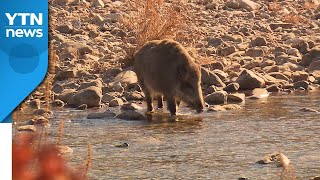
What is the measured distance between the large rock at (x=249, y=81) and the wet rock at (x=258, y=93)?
194 mm

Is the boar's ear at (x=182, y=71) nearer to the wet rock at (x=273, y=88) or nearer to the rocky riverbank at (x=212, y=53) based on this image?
the rocky riverbank at (x=212, y=53)

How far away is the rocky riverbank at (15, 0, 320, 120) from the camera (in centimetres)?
1062

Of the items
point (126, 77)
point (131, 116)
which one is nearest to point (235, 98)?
point (131, 116)

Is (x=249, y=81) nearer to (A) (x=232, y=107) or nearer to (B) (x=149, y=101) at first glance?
(A) (x=232, y=107)

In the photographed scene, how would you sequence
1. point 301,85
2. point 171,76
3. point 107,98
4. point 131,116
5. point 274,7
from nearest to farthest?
1. point 131,116
2. point 171,76
3. point 107,98
4. point 301,85
5. point 274,7

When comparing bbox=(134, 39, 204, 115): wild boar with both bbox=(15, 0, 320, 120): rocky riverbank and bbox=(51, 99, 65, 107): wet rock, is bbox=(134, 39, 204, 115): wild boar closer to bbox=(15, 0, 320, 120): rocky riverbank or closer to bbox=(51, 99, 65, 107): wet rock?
bbox=(15, 0, 320, 120): rocky riverbank

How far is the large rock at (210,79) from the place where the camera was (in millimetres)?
11414

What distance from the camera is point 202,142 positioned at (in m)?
7.54

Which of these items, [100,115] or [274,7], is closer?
[100,115]

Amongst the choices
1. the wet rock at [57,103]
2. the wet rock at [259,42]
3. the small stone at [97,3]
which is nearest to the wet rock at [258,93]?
the wet rock at [57,103]

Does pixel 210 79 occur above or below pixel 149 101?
above

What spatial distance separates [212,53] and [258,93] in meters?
2.95

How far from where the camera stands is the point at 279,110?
963 centimetres

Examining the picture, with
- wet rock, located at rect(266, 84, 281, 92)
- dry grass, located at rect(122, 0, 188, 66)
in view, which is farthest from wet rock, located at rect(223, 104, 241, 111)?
dry grass, located at rect(122, 0, 188, 66)
